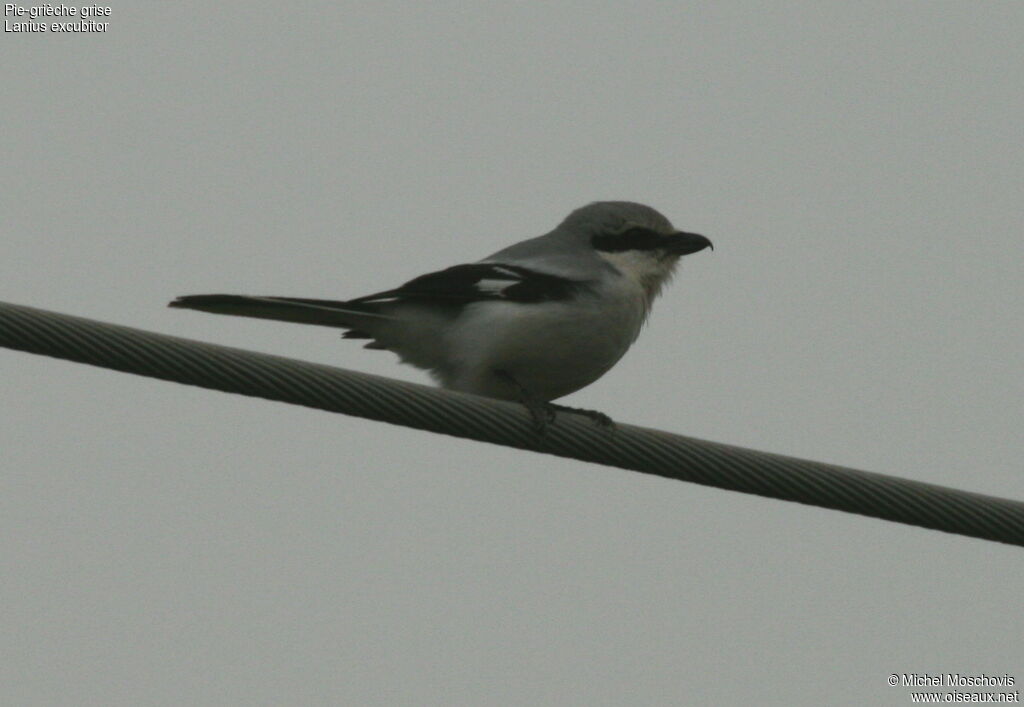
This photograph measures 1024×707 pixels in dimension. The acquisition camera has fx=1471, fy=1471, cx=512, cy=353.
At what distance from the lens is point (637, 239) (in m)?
7.35

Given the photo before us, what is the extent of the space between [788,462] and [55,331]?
7.65 ft

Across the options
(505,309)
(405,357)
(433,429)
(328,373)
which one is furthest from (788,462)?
(405,357)

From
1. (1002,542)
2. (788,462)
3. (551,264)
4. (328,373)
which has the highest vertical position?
(551,264)

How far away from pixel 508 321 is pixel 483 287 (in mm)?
255

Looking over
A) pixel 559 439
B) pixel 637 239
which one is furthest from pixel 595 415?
pixel 637 239

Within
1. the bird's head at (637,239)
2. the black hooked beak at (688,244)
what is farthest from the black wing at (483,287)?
the black hooked beak at (688,244)

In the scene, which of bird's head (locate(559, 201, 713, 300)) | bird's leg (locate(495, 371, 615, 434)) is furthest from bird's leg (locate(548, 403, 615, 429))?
bird's head (locate(559, 201, 713, 300))

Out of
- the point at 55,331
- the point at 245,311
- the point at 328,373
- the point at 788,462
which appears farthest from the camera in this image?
the point at 245,311

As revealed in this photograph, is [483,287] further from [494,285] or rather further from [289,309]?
[289,309]

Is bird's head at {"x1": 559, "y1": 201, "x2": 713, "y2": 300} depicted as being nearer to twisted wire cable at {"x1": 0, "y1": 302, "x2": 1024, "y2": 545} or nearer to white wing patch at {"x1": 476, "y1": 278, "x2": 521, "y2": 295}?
white wing patch at {"x1": 476, "y1": 278, "x2": 521, "y2": 295}

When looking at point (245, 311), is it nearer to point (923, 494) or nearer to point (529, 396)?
point (529, 396)

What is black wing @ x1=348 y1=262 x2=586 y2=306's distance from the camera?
655 cm

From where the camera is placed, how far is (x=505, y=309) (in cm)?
646

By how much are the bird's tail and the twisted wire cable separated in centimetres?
134
